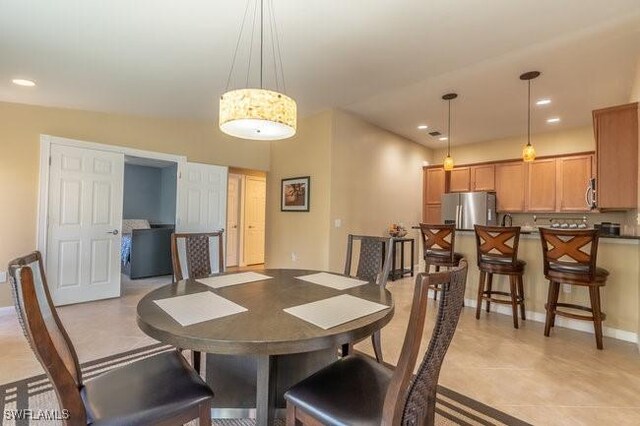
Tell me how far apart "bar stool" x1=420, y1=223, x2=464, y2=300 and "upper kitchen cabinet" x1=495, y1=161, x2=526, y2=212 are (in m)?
2.73

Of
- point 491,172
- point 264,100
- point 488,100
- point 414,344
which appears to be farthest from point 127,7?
point 491,172

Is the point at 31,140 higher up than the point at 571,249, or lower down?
higher up

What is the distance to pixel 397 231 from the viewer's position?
565 centimetres

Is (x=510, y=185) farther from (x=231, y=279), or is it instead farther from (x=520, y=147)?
(x=231, y=279)

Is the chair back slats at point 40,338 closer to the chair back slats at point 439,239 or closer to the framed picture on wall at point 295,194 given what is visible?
the chair back slats at point 439,239

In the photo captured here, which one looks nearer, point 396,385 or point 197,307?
point 396,385

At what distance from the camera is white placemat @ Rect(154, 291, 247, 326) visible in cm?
129

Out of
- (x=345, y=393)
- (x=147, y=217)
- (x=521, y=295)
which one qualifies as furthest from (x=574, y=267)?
(x=147, y=217)

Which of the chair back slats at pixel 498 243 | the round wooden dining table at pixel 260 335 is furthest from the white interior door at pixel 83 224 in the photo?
the chair back slats at pixel 498 243

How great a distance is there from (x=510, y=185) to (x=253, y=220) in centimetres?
516

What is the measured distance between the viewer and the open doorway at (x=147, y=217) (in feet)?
18.0

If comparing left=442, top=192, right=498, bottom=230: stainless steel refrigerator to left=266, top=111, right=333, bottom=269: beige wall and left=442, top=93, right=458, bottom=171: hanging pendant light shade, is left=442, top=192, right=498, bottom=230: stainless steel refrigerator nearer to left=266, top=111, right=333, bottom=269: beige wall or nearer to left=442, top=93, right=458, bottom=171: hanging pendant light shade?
left=442, top=93, right=458, bottom=171: hanging pendant light shade

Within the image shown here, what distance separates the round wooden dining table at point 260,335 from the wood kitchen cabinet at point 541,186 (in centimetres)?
503

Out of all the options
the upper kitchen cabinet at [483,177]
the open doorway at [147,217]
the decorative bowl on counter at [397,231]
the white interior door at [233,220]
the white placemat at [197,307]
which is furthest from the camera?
the white interior door at [233,220]
